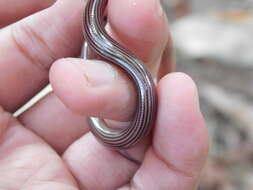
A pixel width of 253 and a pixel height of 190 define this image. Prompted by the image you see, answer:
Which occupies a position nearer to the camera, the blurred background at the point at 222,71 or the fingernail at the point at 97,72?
the fingernail at the point at 97,72

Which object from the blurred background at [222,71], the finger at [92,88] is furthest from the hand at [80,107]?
the blurred background at [222,71]

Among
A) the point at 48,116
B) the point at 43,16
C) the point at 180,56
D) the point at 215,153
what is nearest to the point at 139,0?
the point at 43,16

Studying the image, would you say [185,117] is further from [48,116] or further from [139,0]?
[48,116]

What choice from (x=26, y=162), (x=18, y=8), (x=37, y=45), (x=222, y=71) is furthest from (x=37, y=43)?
(x=222, y=71)

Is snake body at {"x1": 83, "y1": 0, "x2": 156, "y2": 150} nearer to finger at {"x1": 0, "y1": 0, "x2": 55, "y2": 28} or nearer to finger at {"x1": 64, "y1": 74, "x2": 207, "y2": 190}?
finger at {"x1": 64, "y1": 74, "x2": 207, "y2": 190}

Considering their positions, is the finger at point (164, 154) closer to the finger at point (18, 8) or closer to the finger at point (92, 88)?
the finger at point (92, 88)

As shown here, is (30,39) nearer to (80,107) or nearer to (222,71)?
(80,107)
